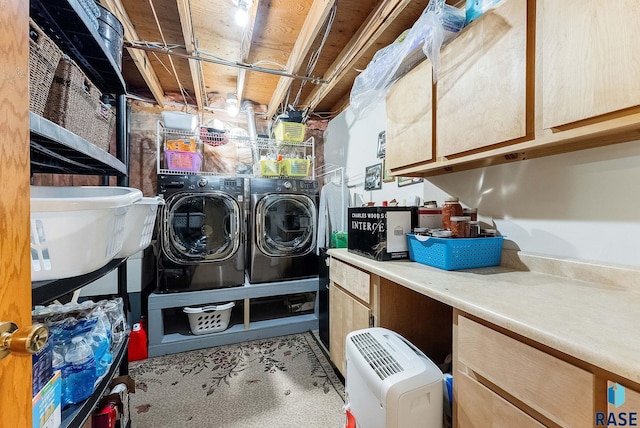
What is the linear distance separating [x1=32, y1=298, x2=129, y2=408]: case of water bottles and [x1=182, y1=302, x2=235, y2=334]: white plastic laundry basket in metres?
1.17

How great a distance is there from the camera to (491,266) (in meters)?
1.38

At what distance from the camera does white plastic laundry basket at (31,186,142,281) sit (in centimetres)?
66

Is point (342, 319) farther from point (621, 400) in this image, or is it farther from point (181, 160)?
point (181, 160)

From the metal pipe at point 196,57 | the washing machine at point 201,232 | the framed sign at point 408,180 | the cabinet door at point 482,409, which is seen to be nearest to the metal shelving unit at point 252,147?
the washing machine at point 201,232

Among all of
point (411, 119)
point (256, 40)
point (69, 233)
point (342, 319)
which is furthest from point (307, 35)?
point (342, 319)

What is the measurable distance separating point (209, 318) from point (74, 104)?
78.9 inches

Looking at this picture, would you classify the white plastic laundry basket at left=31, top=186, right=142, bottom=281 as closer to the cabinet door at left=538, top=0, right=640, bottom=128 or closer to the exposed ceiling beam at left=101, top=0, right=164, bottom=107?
the cabinet door at left=538, top=0, right=640, bottom=128

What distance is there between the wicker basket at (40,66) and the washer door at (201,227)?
67.7 inches

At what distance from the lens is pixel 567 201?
1156mm

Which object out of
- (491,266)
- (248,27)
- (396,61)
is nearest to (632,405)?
(491,266)

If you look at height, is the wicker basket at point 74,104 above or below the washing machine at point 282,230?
above

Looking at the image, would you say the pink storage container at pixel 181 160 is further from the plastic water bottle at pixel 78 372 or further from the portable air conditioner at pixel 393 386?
the portable air conditioner at pixel 393 386

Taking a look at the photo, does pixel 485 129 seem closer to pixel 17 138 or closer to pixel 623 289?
pixel 623 289

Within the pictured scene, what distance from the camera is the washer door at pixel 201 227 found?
7.85ft
